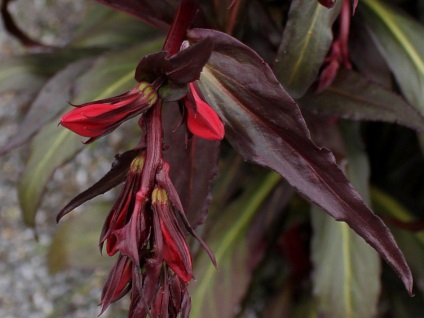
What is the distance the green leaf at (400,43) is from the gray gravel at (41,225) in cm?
72

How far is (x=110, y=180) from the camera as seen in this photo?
1.83 feet

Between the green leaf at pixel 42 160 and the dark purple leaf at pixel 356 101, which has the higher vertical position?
the dark purple leaf at pixel 356 101

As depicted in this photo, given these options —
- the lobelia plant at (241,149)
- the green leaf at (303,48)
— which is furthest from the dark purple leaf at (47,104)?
the green leaf at (303,48)

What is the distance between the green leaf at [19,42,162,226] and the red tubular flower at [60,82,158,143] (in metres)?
0.42

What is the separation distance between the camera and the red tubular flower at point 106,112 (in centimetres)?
50

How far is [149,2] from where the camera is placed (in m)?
0.79

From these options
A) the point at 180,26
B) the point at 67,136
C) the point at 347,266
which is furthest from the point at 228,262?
the point at 180,26

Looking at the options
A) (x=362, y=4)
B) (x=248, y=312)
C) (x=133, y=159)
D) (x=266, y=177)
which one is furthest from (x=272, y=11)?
(x=248, y=312)

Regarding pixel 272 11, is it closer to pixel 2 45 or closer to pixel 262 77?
pixel 262 77

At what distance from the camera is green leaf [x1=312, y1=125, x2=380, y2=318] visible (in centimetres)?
95

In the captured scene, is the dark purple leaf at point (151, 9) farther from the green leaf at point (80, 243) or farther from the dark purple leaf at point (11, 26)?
the green leaf at point (80, 243)

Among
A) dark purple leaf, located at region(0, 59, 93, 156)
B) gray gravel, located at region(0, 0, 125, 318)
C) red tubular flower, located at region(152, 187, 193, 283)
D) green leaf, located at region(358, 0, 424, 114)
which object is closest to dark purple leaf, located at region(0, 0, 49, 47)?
dark purple leaf, located at region(0, 59, 93, 156)

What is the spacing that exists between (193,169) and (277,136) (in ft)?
0.56

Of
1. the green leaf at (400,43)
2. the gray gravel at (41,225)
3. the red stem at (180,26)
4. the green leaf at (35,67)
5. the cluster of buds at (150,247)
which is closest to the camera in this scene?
the cluster of buds at (150,247)
